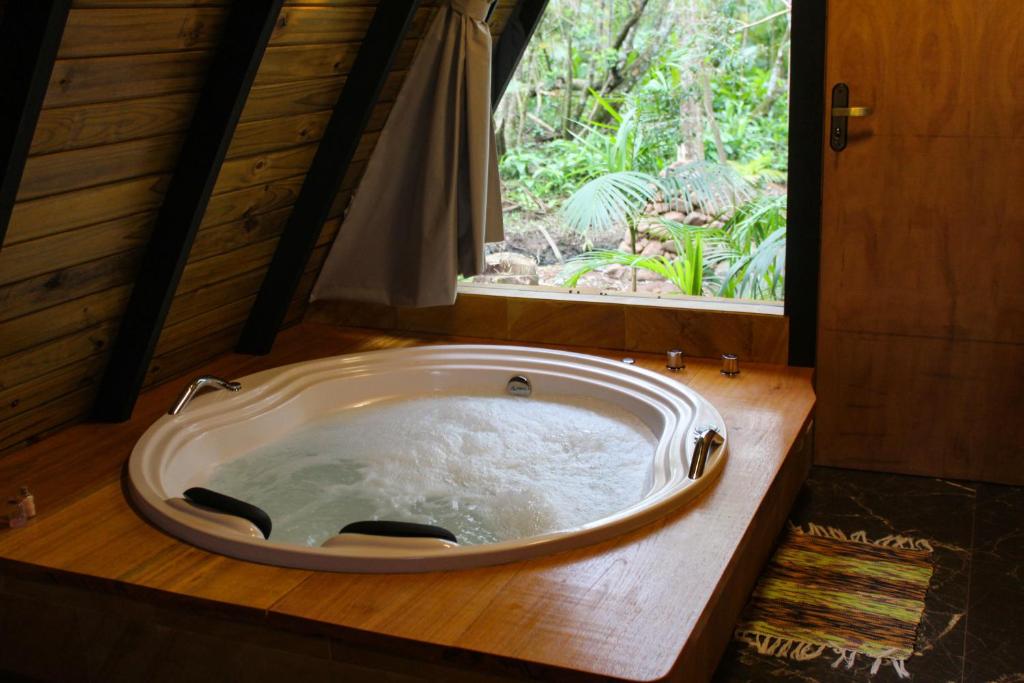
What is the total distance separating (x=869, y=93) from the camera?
127 inches

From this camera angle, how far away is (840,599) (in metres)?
2.65

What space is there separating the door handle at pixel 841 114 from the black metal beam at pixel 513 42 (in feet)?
3.32

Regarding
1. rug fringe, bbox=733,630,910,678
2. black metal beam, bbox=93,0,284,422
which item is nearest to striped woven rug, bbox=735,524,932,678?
rug fringe, bbox=733,630,910,678

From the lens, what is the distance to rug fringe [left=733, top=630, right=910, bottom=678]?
2367 millimetres

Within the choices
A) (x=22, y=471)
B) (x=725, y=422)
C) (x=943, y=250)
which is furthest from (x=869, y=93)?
(x=22, y=471)

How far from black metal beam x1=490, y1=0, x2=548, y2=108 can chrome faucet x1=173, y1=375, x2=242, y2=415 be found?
4.39ft

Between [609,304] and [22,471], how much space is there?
1.81m

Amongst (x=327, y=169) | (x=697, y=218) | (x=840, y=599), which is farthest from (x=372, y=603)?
(x=697, y=218)

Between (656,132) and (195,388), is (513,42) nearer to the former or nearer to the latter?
(656,132)

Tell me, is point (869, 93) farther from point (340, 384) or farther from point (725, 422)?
point (340, 384)

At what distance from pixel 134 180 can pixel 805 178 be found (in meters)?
1.92

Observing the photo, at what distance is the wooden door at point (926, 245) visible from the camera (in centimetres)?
311

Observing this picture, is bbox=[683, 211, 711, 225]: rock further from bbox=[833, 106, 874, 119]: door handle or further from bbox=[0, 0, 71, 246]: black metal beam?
bbox=[0, 0, 71, 246]: black metal beam

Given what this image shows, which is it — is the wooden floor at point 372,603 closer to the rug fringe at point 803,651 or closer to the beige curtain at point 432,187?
the rug fringe at point 803,651
